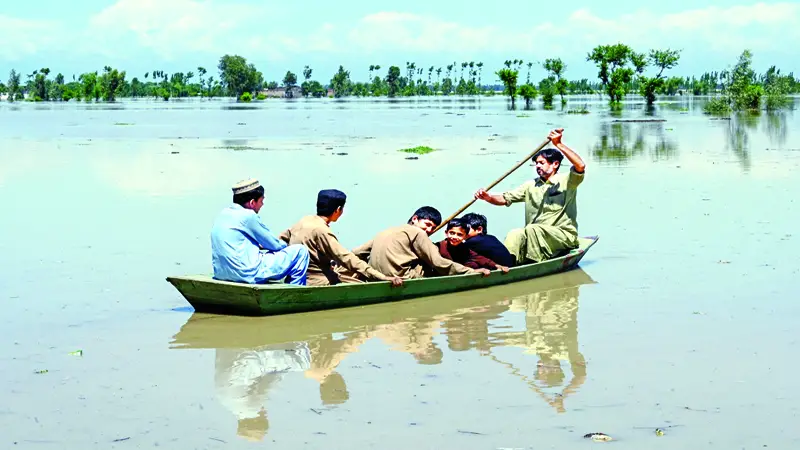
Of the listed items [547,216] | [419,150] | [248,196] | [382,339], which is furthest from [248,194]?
[419,150]

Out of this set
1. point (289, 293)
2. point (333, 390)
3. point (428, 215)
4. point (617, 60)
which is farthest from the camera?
point (617, 60)

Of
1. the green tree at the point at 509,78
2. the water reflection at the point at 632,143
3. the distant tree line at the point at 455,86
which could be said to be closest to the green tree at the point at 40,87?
the distant tree line at the point at 455,86

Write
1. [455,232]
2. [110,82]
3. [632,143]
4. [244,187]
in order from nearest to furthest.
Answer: [244,187], [455,232], [632,143], [110,82]

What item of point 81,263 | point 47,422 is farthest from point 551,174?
point 47,422

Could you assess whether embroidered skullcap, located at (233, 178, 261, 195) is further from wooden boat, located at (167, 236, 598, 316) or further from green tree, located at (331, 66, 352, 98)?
green tree, located at (331, 66, 352, 98)

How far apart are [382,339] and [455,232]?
2.07 m

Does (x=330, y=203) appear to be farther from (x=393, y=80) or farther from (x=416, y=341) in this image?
(x=393, y=80)

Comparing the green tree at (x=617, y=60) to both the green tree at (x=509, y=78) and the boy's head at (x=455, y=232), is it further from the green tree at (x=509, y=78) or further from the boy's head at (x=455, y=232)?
the boy's head at (x=455, y=232)

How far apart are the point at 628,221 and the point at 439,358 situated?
737cm

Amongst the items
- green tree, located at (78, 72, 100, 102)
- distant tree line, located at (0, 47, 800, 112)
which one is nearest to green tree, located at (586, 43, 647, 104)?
distant tree line, located at (0, 47, 800, 112)

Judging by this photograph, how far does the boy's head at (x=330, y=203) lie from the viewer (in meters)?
8.86

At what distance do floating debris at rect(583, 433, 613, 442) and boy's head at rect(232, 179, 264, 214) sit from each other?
385 cm

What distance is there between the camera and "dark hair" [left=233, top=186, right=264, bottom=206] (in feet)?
27.6

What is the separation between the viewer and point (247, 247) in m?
8.49
